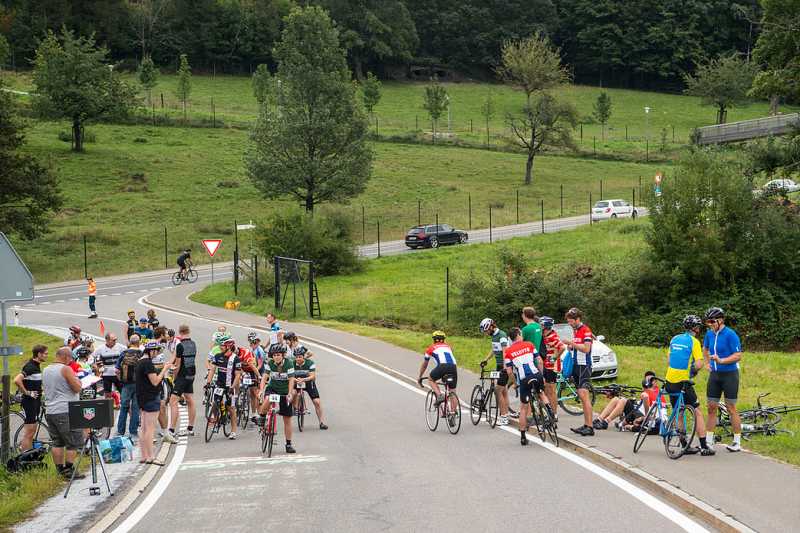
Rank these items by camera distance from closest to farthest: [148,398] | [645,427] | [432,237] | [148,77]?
1. [645,427]
2. [148,398]
3. [432,237]
4. [148,77]

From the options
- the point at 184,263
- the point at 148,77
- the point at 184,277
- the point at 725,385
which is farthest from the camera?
the point at 148,77

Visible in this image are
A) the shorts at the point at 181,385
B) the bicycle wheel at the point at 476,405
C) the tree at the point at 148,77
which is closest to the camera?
the bicycle wheel at the point at 476,405

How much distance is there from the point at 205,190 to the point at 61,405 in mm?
60496

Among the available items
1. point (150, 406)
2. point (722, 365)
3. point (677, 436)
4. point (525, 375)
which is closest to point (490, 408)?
point (525, 375)

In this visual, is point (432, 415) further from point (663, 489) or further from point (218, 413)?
point (663, 489)

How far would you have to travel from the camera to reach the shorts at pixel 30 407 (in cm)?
1367

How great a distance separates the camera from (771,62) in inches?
1387

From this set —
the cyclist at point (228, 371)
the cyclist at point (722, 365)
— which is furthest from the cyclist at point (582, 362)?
the cyclist at point (228, 371)

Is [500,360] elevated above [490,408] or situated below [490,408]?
above

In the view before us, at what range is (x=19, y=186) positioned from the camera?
50156 mm

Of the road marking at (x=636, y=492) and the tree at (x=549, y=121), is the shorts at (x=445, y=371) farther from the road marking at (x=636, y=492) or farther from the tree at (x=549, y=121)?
the tree at (x=549, y=121)

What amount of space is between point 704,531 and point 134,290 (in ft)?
138

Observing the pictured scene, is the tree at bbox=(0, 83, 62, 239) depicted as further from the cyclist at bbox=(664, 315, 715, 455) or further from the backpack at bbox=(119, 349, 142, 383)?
the cyclist at bbox=(664, 315, 715, 455)

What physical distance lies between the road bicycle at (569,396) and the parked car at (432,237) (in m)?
36.8
